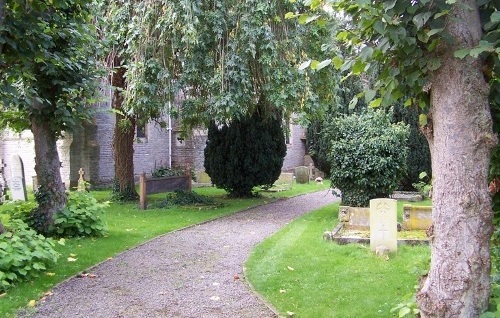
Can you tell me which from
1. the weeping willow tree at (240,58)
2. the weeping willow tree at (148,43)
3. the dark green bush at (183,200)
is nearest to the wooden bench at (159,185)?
the dark green bush at (183,200)

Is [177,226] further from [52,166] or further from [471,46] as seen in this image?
[471,46]

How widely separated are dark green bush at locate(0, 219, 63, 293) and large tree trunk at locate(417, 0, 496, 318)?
5.44m

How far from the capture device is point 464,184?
380cm

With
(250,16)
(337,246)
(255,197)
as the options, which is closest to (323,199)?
(255,197)

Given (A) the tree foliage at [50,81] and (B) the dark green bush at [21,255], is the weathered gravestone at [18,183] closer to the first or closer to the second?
(A) the tree foliage at [50,81]

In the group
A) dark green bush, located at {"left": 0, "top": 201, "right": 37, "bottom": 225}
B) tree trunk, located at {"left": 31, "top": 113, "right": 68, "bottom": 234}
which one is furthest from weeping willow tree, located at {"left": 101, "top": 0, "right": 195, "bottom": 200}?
dark green bush, located at {"left": 0, "top": 201, "right": 37, "bottom": 225}

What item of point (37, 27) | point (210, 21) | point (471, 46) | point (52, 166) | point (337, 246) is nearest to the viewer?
point (471, 46)

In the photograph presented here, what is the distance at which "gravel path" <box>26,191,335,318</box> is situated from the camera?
6.16m

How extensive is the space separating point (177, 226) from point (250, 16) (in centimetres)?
553

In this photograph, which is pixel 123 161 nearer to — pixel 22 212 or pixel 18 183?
pixel 18 183

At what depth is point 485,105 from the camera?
383 centimetres

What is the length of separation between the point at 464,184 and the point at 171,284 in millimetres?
4726

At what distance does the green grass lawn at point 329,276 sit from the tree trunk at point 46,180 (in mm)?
4168

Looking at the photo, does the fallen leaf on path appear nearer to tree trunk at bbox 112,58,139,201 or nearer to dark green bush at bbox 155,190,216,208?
dark green bush at bbox 155,190,216,208
